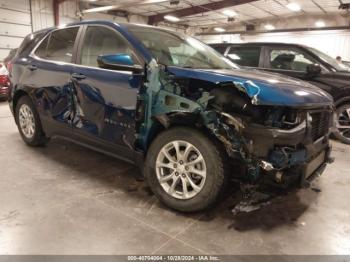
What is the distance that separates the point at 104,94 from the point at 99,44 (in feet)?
1.94

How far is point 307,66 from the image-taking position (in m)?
4.77

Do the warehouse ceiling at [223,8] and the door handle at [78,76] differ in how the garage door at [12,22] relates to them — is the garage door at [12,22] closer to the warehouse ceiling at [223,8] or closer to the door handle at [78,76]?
the warehouse ceiling at [223,8]

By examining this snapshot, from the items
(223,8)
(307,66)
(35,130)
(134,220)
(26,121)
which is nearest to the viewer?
(134,220)

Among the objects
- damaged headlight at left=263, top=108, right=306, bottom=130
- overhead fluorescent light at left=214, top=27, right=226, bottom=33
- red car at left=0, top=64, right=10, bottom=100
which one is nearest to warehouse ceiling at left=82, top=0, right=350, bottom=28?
overhead fluorescent light at left=214, top=27, right=226, bottom=33

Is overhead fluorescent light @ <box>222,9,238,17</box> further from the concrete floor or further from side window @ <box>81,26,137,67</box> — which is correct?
the concrete floor

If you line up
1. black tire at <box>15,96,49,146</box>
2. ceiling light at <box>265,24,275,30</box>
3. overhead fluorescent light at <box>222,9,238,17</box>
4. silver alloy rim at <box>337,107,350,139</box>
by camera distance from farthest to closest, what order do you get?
1. ceiling light at <box>265,24,275,30</box>
2. overhead fluorescent light at <box>222,9,238,17</box>
3. silver alloy rim at <box>337,107,350,139</box>
4. black tire at <box>15,96,49,146</box>

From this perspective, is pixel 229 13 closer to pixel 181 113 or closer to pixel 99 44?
pixel 99 44

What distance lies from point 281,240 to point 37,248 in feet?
5.47

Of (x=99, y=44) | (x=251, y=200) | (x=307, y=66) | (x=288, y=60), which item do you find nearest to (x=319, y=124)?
(x=251, y=200)

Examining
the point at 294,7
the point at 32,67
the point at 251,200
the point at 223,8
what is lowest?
the point at 251,200

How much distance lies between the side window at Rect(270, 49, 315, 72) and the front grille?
2.79 m

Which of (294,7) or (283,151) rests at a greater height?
(294,7)

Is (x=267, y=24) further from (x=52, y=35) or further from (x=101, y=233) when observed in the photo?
(x=101, y=233)

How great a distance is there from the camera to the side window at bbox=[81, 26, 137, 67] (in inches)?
106
